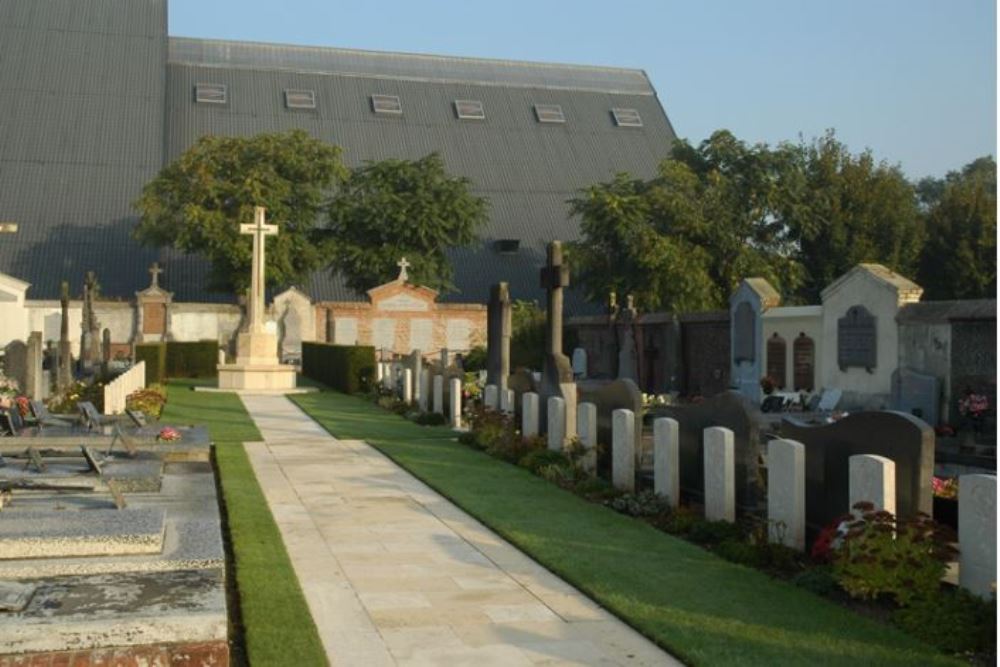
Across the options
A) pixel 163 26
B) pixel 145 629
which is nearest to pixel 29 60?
pixel 163 26

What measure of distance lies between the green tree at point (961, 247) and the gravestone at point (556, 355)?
27.3 metres

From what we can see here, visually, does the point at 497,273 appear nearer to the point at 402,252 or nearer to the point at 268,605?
the point at 402,252

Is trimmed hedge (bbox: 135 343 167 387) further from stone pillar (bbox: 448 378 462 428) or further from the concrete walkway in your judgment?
the concrete walkway

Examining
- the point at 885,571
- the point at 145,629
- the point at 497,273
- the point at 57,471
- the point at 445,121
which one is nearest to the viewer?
the point at 145,629

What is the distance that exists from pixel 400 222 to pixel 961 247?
20.1m

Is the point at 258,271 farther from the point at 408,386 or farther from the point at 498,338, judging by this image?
the point at 498,338

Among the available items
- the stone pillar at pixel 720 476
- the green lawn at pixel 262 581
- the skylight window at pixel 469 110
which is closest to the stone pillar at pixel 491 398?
the green lawn at pixel 262 581

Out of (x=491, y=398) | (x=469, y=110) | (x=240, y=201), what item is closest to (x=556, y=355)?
(x=491, y=398)

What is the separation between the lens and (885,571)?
771cm

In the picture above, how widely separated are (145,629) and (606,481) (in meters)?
7.55

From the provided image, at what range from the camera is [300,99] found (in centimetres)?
5956

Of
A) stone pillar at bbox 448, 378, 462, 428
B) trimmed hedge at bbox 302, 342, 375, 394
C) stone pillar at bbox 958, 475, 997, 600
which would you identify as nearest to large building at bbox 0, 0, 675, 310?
trimmed hedge at bbox 302, 342, 375, 394

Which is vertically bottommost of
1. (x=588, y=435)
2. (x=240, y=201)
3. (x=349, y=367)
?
(x=588, y=435)

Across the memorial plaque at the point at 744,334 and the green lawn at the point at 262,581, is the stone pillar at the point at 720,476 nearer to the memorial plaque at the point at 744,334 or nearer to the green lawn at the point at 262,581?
the green lawn at the point at 262,581
